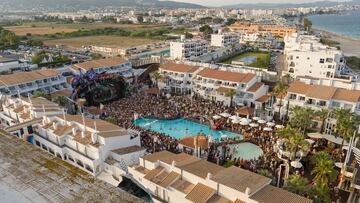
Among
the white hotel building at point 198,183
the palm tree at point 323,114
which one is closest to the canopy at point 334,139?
the palm tree at point 323,114

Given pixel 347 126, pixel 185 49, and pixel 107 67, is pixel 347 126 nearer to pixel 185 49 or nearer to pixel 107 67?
pixel 107 67

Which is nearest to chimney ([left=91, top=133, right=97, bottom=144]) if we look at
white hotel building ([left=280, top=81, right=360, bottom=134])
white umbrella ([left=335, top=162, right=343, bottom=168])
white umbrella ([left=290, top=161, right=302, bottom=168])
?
white umbrella ([left=290, top=161, right=302, bottom=168])

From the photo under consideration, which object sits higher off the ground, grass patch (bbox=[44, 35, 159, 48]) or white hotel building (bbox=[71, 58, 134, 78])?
white hotel building (bbox=[71, 58, 134, 78])

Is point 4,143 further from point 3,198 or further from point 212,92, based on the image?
point 212,92

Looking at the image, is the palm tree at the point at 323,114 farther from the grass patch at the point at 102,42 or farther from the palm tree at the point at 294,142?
the grass patch at the point at 102,42

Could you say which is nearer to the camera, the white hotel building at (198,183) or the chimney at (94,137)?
the white hotel building at (198,183)

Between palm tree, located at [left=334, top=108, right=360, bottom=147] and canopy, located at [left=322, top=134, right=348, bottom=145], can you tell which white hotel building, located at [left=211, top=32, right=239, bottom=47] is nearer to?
canopy, located at [left=322, top=134, right=348, bottom=145]

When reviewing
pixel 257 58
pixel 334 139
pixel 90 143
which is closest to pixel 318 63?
pixel 257 58
